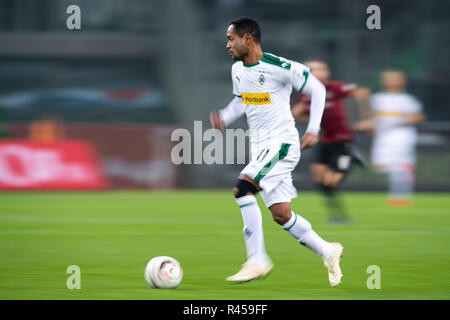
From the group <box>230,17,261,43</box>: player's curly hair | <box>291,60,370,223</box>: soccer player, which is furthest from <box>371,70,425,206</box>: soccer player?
<box>230,17,261,43</box>: player's curly hair

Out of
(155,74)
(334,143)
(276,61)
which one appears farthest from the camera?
(155,74)

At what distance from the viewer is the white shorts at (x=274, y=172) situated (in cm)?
634

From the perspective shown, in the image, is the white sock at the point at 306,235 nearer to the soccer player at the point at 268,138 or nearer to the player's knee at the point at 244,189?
the soccer player at the point at 268,138

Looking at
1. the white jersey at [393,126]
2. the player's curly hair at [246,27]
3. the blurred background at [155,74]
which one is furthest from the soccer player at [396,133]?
the player's curly hair at [246,27]

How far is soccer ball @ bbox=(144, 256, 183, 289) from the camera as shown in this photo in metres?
6.10

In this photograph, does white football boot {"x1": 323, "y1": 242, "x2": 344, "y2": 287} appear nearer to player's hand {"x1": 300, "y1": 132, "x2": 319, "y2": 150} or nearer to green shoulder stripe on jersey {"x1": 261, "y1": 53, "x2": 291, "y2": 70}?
player's hand {"x1": 300, "y1": 132, "x2": 319, "y2": 150}

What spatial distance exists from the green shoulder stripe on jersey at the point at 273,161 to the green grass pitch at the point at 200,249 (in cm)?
75

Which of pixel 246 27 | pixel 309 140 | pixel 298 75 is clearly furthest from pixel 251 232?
A: pixel 246 27

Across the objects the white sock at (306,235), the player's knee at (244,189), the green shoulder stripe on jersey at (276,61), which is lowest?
the white sock at (306,235)

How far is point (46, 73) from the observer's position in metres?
30.9

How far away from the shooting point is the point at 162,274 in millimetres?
6105

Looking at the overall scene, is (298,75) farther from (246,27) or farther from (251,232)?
(251,232)

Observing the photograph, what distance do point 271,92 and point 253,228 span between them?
96 centimetres
